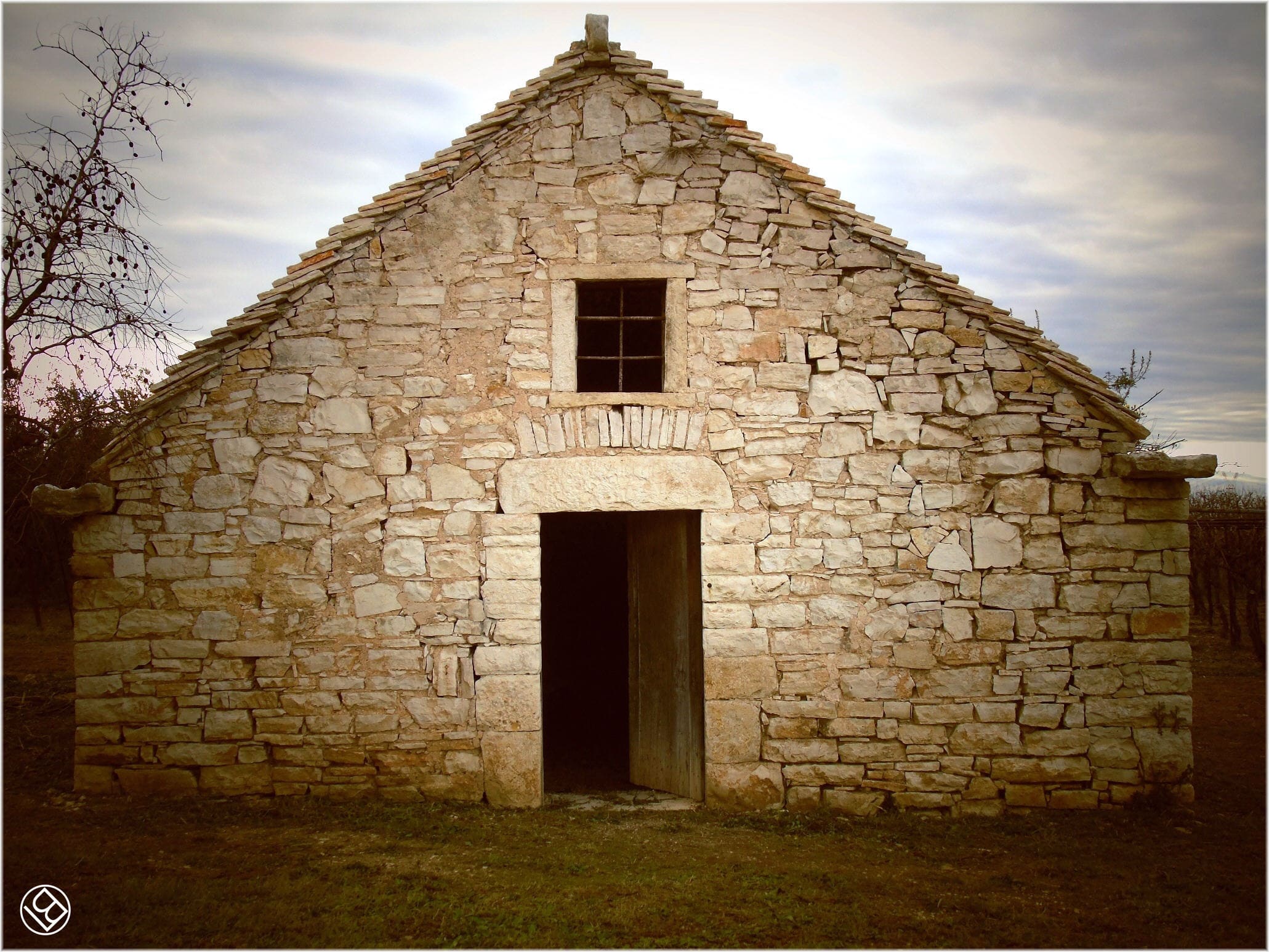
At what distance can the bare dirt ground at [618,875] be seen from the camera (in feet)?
13.4

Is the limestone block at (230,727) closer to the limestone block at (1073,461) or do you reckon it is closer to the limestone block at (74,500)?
the limestone block at (74,500)

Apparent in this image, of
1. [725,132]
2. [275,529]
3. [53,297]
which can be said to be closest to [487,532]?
[275,529]

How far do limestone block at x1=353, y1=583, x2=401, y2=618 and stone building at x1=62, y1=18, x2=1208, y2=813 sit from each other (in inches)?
1.0

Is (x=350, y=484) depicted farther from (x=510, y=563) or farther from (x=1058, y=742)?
(x=1058, y=742)

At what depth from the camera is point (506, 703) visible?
18.8ft

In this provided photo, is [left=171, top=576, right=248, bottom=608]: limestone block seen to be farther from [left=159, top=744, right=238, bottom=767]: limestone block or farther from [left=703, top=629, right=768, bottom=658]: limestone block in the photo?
[left=703, top=629, right=768, bottom=658]: limestone block

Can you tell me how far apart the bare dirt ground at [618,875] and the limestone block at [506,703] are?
2.06 feet

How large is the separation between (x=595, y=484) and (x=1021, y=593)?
3.31 m

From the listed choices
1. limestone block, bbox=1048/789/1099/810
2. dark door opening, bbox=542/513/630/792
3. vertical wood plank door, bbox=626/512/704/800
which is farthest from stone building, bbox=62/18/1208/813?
dark door opening, bbox=542/513/630/792

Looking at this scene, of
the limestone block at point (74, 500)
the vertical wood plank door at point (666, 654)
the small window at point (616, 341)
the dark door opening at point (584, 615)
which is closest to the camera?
the limestone block at point (74, 500)

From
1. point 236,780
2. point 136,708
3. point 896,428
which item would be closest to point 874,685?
point 896,428

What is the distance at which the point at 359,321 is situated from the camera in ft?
19.3

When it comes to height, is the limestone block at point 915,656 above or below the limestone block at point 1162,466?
below

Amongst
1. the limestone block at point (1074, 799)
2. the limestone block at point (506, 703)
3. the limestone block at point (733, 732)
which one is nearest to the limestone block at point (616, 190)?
the limestone block at point (506, 703)
